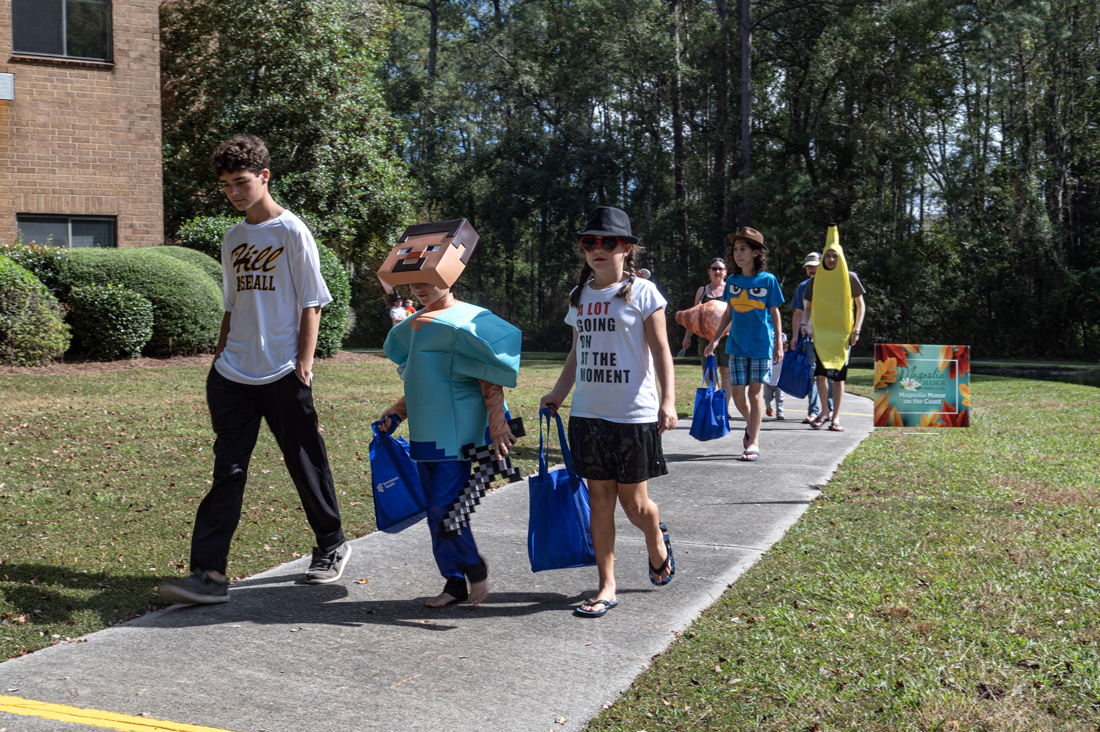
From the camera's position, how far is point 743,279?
8.47 metres

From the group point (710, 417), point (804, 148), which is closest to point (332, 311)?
point (710, 417)

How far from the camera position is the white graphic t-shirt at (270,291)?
14.6 feet

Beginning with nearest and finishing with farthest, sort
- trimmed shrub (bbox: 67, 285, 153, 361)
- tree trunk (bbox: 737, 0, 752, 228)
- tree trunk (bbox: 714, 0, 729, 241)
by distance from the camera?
Answer: trimmed shrub (bbox: 67, 285, 153, 361), tree trunk (bbox: 737, 0, 752, 228), tree trunk (bbox: 714, 0, 729, 241)

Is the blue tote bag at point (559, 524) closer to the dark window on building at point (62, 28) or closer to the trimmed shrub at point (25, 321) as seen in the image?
the trimmed shrub at point (25, 321)

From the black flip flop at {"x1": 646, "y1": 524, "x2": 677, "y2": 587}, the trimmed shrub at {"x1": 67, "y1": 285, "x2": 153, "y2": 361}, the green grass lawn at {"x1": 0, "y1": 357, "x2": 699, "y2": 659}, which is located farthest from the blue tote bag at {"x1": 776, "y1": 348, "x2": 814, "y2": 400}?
the trimmed shrub at {"x1": 67, "y1": 285, "x2": 153, "y2": 361}

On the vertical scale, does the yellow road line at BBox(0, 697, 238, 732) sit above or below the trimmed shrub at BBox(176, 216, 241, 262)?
below

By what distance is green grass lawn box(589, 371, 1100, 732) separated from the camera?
3336mm

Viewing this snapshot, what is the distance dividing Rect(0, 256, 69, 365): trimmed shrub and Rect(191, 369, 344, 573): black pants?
10278mm

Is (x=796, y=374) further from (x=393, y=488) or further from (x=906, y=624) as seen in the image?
(x=393, y=488)

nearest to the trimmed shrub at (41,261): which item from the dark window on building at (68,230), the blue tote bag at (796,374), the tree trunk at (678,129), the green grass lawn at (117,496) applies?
the dark window on building at (68,230)

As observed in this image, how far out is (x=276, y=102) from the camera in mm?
22344

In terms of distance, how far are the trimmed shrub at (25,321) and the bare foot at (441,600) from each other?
11033 millimetres

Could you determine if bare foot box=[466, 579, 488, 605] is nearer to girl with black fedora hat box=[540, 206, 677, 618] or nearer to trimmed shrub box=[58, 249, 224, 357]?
girl with black fedora hat box=[540, 206, 677, 618]

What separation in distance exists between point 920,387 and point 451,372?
5.44 m
